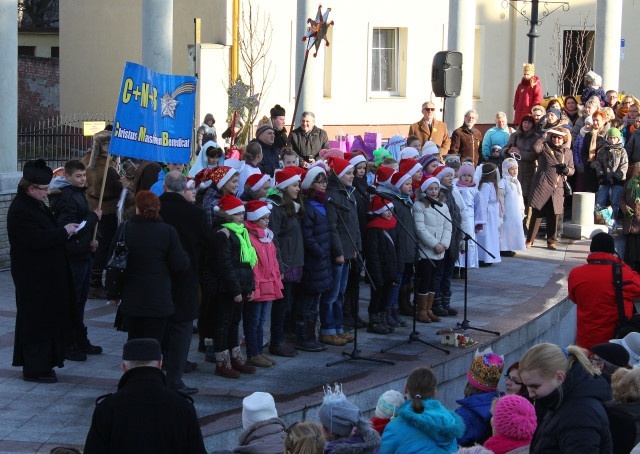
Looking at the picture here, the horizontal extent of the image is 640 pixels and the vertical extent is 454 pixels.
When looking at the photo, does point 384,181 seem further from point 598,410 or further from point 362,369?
point 598,410

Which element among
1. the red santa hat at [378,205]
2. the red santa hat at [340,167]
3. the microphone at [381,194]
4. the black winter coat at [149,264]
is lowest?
the black winter coat at [149,264]

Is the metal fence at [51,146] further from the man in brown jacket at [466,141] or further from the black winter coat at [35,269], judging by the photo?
the black winter coat at [35,269]

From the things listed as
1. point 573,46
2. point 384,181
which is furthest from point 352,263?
point 573,46

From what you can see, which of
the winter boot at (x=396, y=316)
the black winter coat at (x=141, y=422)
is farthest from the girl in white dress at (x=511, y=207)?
the black winter coat at (x=141, y=422)

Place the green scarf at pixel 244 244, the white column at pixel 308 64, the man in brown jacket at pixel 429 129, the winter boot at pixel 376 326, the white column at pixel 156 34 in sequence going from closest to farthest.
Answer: the green scarf at pixel 244 244, the winter boot at pixel 376 326, the white column at pixel 156 34, the man in brown jacket at pixel 429 129, the white column at pixel 308 64

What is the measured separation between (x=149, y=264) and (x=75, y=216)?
6.49 ft

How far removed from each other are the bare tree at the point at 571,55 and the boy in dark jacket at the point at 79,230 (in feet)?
75.9

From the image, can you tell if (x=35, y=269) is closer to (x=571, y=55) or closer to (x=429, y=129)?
(x=429, y=129)

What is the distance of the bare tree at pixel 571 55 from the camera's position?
32.9 m

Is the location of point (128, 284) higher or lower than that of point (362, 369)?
higher

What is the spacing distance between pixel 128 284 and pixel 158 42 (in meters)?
8.85

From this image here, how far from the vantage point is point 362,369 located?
37.2 ft

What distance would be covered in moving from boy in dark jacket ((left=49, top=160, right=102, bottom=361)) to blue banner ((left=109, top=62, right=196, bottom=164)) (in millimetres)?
458

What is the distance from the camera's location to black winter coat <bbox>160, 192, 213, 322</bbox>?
32.3ft
